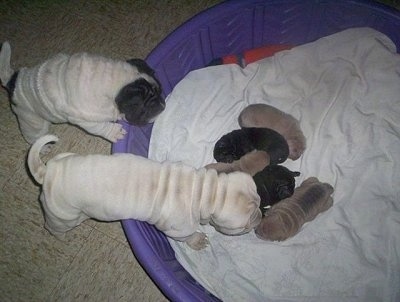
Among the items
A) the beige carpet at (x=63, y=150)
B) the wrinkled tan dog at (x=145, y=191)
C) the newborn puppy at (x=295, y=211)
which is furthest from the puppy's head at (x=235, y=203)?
the beige carpet at (x=63, y=150)

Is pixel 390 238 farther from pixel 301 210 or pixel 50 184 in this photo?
pixel 50 184

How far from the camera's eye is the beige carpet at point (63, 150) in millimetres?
2242

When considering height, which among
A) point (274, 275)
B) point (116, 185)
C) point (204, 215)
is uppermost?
point (116, 185)

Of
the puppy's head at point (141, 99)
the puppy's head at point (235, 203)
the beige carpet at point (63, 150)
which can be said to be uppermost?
the puppy's head at point (141, 99)

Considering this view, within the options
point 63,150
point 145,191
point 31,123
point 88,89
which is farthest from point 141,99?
point 63,150

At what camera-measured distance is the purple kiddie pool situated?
2.19m

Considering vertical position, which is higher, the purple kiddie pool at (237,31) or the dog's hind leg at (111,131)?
the purple kiddie pool at (237,31)

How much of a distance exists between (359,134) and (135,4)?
207cm

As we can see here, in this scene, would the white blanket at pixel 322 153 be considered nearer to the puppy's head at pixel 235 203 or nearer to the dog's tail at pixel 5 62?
the puppy's head at pixel 235 203

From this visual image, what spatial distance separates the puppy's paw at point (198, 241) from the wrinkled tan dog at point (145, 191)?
395 mm

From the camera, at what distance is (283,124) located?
227 centimetres

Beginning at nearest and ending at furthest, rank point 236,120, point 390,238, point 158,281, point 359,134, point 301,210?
1. point 158,281
2. point 301,210
3. point 390,238
4. point 359,134
5. point 236,120

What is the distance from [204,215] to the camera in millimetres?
1650

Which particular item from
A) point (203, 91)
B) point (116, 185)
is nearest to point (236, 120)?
point (203, 91)
